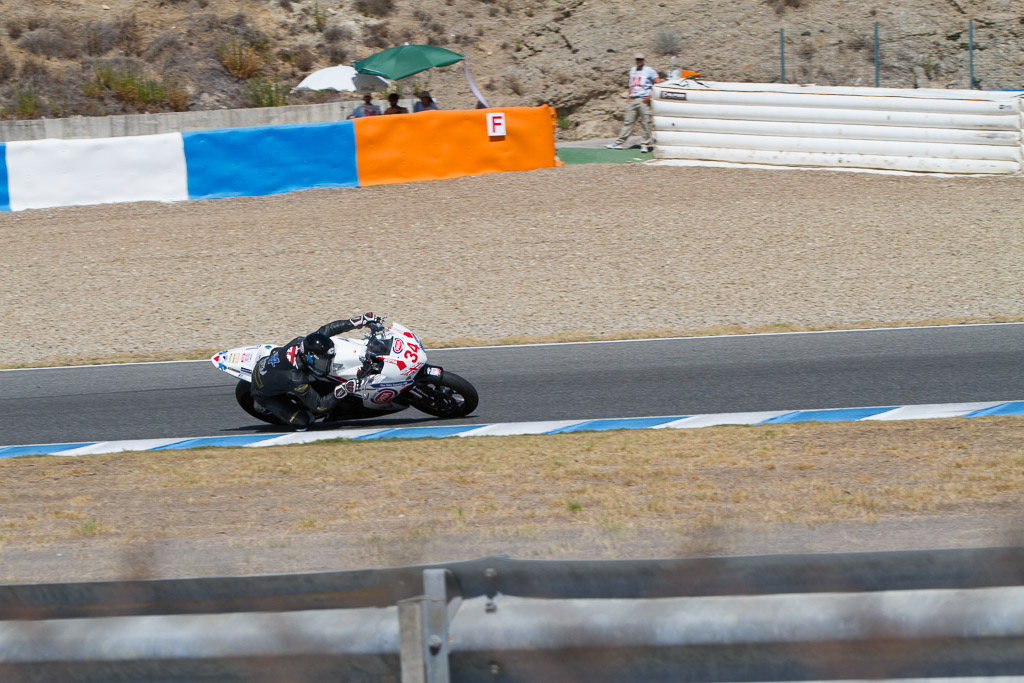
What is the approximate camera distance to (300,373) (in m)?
8.97

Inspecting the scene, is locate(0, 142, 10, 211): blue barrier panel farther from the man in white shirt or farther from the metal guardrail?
the metal guardrail

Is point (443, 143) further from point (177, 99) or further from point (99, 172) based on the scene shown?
point (177, 99)

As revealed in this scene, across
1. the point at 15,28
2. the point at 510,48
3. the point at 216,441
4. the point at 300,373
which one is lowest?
the point at 216,441

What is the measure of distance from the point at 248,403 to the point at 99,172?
412 inches

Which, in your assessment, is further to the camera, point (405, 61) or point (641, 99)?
point (405, 61)

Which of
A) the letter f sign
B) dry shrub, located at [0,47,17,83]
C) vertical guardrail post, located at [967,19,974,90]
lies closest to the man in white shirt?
the letter f sign

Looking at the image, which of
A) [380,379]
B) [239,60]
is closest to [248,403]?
[380,379]

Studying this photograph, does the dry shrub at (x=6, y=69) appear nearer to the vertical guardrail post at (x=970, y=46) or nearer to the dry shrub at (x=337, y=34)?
the dry shrub at (x=337, y=34)

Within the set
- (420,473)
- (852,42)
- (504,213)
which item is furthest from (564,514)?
(852,42)

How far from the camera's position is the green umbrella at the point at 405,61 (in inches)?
845

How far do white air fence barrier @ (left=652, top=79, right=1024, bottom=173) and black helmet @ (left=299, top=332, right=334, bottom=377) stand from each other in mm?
12204

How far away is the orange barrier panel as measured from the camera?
18734mm

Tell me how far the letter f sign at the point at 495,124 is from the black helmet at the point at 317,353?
10837 mm

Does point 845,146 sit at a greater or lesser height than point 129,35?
lesser
